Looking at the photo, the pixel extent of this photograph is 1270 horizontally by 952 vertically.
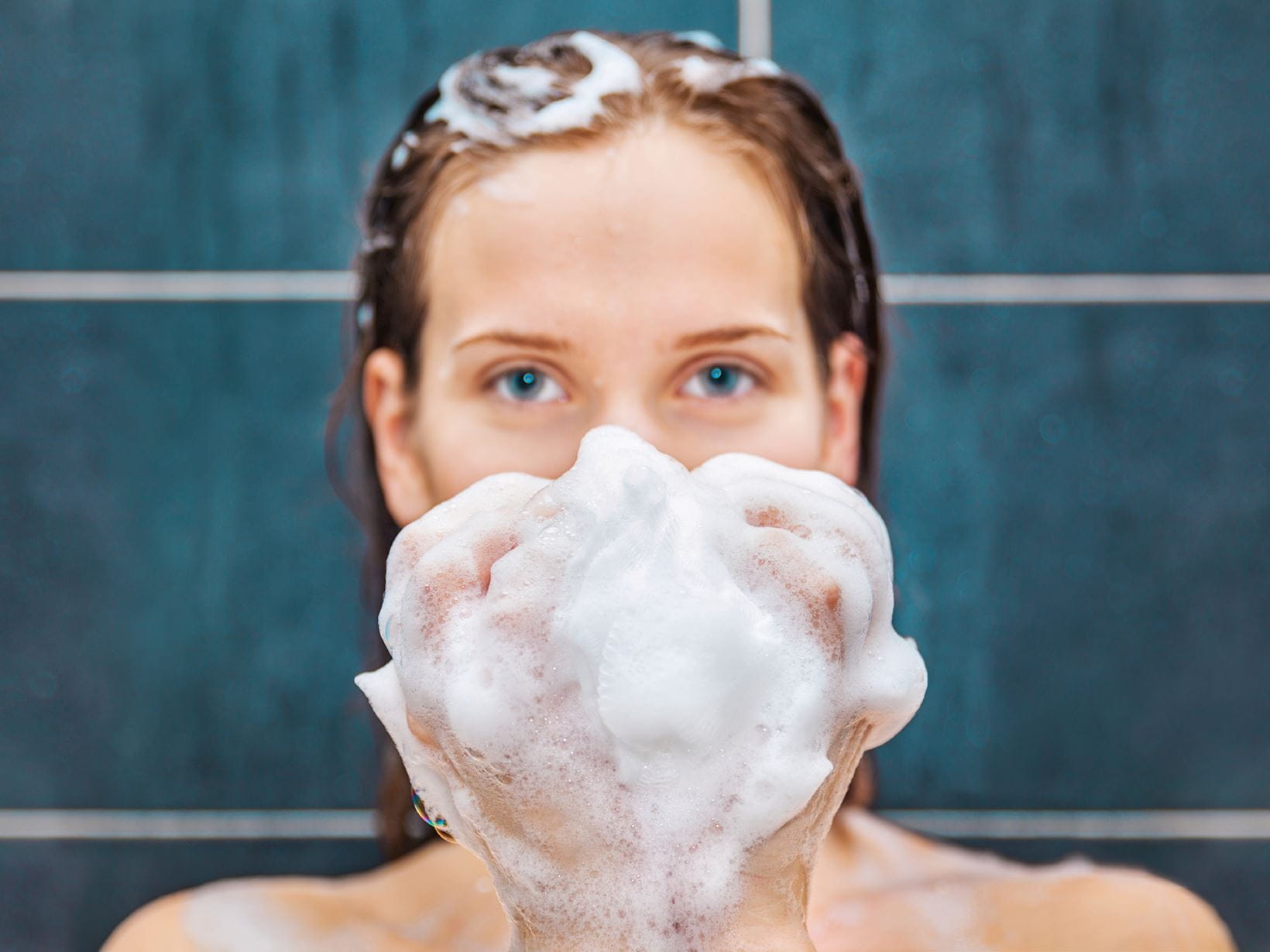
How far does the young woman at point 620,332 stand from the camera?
79 centimetres

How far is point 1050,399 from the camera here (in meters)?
1.04

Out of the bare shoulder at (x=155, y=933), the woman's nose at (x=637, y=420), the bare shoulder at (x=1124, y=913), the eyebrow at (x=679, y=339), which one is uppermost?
the eyebrow at (x=679, y=339)

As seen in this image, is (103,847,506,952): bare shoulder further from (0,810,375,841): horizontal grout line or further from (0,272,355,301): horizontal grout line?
(0,272,355,301): horizontal grout line

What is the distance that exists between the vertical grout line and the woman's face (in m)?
0.26

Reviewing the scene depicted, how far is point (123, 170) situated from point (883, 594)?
2.81 ft

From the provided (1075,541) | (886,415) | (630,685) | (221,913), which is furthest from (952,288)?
(221,913)

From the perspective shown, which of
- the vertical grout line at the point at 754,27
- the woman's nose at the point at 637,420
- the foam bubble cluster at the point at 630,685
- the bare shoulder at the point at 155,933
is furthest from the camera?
the vertical grout line at the point at 754,27

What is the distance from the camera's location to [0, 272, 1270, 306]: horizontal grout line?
3.40ft

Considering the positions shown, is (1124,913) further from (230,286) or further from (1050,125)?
(230,286)

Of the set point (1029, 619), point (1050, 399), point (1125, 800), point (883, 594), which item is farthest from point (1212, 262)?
point (883, 594)

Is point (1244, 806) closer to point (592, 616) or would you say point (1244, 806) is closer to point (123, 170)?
point (592, 616)

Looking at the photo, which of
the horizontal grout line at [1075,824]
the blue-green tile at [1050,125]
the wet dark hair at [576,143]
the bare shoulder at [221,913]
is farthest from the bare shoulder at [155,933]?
the blue-green tile at [1050,125]

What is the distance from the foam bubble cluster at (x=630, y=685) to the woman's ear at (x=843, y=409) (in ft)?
0.98

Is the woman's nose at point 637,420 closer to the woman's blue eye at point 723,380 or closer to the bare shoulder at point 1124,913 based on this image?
the woman's blue eye at point 723,380
